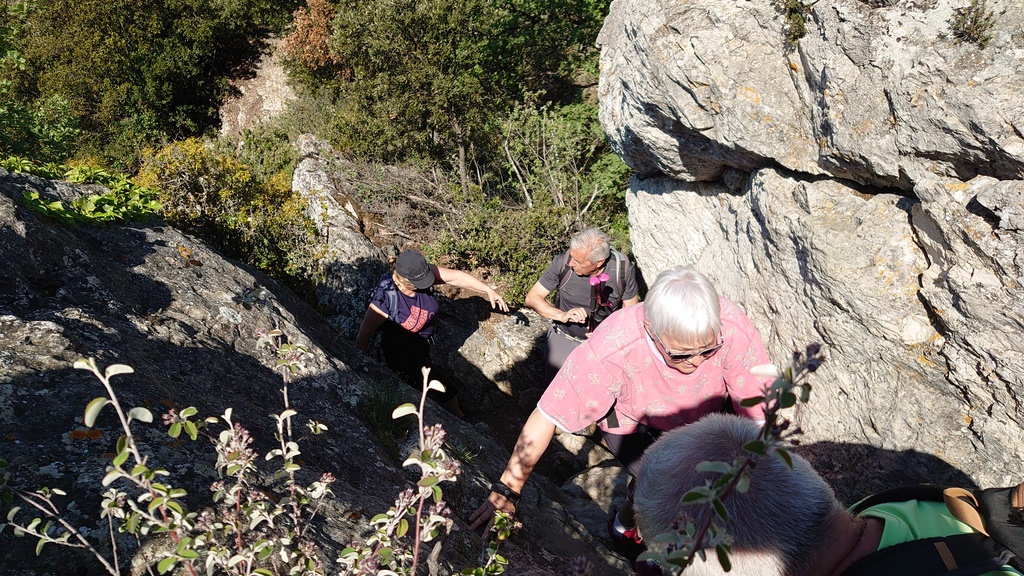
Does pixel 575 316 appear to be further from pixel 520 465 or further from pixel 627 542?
pixel 520 465

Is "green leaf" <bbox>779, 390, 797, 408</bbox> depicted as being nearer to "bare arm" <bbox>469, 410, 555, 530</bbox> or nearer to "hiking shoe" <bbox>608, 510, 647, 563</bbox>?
"bare arm" <bbox>469, 410, 555, 530</bbox>

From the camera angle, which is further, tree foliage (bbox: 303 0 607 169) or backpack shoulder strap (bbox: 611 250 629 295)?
tree foliage (bbox: 303 0 607 169)

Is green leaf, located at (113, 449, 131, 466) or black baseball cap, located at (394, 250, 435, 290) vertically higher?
green leaf, located at (113, 449, 131, 466)

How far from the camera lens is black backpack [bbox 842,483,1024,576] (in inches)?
55.7

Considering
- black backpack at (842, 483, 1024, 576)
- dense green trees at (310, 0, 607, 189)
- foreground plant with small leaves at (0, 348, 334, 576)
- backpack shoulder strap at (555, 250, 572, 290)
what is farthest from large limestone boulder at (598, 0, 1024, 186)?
dense green trees at (310, 0, 607, 189)

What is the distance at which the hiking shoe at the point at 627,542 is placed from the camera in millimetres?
3494

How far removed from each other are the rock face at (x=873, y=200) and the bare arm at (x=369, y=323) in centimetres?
296

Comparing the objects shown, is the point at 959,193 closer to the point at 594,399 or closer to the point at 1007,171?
the point at 1007,171

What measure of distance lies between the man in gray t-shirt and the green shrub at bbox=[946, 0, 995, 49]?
2522 mm

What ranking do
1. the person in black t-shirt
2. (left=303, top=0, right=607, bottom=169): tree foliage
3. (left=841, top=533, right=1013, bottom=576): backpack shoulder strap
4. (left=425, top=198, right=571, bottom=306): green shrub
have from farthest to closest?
1. (left=303, top=0, right=607, bottom=169): tree foliage
2. (left=425, top=198, right=571, bottom=306): green shrub
3. the person in black t-shirt
4. (left=841, top=533, right=1013, bottom=576): backpack shoulder strap

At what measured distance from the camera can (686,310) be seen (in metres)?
2.54

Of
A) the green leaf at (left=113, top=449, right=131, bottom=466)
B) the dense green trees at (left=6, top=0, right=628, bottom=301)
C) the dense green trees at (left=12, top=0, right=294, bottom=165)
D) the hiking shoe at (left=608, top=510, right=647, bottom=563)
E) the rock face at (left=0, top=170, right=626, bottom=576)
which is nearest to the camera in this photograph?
the green leaf at (left=113, top=449, right=131, bottom=466)

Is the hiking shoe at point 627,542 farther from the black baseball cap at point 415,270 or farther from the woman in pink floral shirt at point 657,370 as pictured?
the black baseball cap at point 415,270

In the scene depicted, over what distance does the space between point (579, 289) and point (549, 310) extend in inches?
12.5
